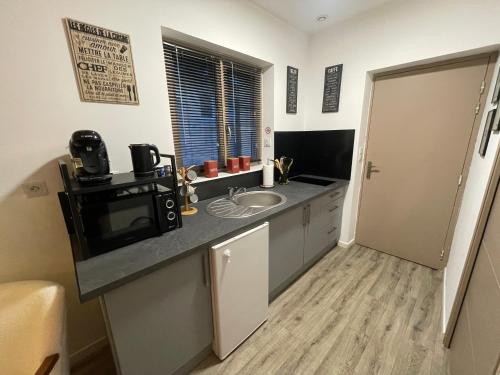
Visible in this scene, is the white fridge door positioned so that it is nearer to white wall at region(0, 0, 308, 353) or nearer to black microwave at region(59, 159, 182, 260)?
black microwave at region(59, 159, 182, 260)

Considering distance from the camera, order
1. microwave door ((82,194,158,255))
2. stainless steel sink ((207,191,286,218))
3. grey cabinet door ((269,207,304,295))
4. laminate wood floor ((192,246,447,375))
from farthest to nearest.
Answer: grey cabinet door ((269,207,304,295)) → stainless steel sink ((207,191,286,218)) → laminate wood floor ((192,246,447,375)) → microwave door ((82,194,158,255))

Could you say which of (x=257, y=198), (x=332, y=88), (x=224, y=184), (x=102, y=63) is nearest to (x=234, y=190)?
(x=224, y=184)

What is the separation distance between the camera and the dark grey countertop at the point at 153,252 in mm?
789

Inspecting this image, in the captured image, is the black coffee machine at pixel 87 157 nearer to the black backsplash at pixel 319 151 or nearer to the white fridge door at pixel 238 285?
the white fridge door at pixel 238 285

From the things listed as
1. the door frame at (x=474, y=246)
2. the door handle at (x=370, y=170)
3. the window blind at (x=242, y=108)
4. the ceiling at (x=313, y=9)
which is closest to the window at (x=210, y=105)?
the window blind at (x=242, y=108)

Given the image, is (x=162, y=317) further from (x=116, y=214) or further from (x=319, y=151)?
(x=319, y=151)

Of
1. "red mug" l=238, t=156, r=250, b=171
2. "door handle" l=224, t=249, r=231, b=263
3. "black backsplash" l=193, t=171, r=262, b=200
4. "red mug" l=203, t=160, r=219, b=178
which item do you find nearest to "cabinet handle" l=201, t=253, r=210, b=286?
"door handle" l=224, t=249, r=231, b=263

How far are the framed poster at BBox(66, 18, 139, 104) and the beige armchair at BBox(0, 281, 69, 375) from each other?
0.95m

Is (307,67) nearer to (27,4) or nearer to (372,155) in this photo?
(372,155)

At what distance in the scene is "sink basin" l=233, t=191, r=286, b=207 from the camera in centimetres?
188

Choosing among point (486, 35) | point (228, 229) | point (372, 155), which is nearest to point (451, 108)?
point (486, 35)

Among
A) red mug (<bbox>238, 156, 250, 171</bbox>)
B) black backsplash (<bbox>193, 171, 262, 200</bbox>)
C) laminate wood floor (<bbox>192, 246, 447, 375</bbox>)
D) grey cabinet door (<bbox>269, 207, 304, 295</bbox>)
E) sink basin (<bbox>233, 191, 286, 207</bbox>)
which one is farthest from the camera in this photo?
red mug (<bbox>238, 156, 250, 171</bbox>)

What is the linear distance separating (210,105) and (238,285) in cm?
147

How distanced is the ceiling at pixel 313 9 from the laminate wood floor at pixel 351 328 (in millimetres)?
2419
